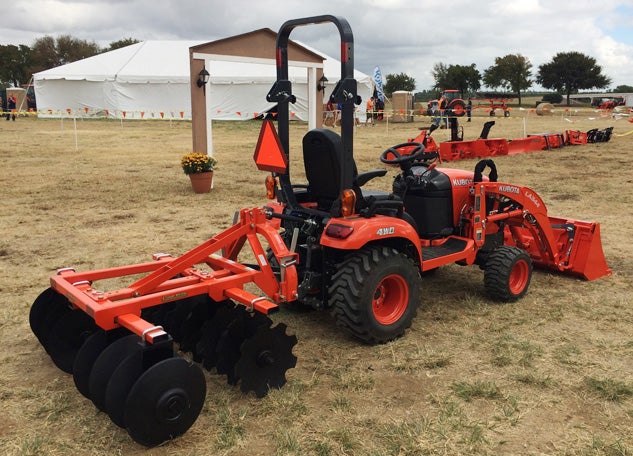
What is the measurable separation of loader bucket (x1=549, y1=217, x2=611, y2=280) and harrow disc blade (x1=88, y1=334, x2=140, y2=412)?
4082 mm

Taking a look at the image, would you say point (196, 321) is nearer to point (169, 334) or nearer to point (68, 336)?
point (169, 334)

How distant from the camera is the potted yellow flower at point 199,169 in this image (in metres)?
9.70

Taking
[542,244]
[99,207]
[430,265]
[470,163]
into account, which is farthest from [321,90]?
[430,265]

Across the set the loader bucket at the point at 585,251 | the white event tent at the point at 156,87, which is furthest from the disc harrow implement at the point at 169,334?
the white event tent at the point at 156,87

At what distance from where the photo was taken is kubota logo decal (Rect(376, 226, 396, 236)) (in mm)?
3840

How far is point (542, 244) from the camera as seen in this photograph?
5.38m

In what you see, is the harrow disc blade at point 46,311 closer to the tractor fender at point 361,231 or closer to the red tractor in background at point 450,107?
the tractor fender at point 361,231

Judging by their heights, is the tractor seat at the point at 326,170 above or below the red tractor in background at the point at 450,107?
below

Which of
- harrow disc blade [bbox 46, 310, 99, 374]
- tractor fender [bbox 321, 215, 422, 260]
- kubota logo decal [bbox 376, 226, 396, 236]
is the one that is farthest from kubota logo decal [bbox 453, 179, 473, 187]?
harrow disc blade [bbox 46, 310, 99, 374]

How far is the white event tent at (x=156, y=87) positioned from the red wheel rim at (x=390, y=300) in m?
24.0

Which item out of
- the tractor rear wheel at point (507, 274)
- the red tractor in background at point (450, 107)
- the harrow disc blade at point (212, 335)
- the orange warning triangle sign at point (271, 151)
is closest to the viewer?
the harrow disc blade at point (212, 335)

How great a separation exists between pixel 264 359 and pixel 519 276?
8.80ft

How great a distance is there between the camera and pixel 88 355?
313 cm

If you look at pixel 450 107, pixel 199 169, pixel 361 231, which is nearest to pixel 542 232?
pixel 361 231
